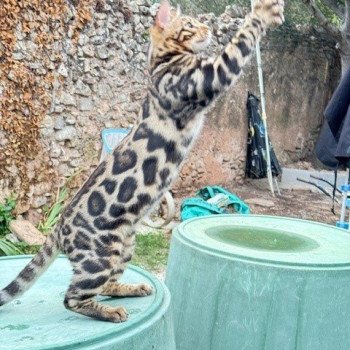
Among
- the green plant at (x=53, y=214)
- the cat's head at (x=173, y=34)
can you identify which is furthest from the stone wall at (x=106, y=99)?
the cat's head at (x=173, y=34)

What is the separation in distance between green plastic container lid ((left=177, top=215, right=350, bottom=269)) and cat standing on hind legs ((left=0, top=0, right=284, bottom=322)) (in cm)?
42

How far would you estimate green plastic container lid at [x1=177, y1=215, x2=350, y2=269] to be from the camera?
89.9 inches

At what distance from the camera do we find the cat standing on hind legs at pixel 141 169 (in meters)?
2.08

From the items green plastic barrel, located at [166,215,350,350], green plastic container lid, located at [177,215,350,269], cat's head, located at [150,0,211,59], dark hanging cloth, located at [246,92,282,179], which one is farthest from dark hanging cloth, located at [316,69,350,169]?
dark hanging cloth, located at [246,92,282,179]

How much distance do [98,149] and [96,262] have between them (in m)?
4.17

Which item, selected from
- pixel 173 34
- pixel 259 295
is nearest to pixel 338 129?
pixel 173 34

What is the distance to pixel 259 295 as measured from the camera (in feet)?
7.25

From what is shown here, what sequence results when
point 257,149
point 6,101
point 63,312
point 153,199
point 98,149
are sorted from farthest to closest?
point 257,149 < point 98,149 < point 6,101 < point 153,199 < point 63,312

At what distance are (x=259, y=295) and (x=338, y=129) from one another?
80.3 inches

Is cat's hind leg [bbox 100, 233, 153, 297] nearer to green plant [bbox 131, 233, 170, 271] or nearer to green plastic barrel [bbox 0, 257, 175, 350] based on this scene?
green plastic barrel [bbox 0, 257, 175, 350]

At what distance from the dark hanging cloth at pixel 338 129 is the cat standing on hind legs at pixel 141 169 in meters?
1.59

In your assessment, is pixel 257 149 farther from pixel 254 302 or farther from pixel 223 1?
pixel 254 302

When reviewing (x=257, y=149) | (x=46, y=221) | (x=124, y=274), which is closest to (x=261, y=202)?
(x=257, y=149)

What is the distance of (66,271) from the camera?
2500 millimetres
